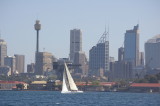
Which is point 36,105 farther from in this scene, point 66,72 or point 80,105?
point 66,72

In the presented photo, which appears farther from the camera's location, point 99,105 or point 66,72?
point 66,72

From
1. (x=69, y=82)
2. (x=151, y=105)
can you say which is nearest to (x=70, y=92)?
(x=69, y=82)

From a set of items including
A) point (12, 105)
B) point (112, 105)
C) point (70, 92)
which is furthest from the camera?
point (70, 92)

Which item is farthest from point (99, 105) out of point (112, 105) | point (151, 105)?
point (151, 105)

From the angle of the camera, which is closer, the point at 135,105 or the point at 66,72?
the point at 135,105

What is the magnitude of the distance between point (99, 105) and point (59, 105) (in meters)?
6.72

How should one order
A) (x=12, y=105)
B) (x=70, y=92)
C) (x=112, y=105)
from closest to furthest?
(x=12, y=105)
(x=112, y=105)
(x=70, y=92)

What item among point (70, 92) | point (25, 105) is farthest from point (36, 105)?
point (70, 92)

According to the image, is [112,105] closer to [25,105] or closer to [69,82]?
[25,105]

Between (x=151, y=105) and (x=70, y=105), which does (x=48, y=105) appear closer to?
(x=70, y=105)

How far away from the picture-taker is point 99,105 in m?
100

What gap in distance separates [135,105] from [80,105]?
29.7ft

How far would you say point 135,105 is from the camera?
334 feet

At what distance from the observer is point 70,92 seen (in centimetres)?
18088
